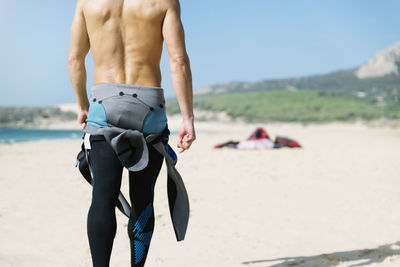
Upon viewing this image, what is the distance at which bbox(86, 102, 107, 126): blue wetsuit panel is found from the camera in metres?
2.48

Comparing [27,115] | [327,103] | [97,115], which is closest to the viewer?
[97,115]

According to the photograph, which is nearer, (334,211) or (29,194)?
(334,211)

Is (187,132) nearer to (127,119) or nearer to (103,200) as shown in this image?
(127,119)

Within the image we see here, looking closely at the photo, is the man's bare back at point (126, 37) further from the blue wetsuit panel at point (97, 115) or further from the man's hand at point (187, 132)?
the man's hand at point (187, 132)

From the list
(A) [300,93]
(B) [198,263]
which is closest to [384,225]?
(B) [198,263]

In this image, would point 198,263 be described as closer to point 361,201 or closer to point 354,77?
point 361,201

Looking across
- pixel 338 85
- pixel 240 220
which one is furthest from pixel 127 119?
pixel 338 85

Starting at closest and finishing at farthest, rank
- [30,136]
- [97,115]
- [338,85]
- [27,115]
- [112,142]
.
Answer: [112,142], [97,115], [30,136], [27,115], [338,85]

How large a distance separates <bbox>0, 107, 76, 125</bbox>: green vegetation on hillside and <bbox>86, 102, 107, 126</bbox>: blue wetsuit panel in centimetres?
8319

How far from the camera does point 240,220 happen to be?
533 cm

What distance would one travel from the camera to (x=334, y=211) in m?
5.79

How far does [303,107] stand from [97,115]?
88.0 m

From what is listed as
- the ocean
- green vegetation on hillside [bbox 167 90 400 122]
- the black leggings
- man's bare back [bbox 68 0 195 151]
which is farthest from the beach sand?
green vegetation on hillside [bbox 167 90 400 122]

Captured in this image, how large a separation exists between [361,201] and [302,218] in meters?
1.52
